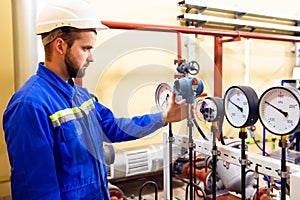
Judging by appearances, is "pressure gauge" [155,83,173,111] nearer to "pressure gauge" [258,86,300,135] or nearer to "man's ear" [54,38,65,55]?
"pressure gauge" [258,86,300,135]

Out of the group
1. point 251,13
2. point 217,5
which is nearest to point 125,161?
point 217,5

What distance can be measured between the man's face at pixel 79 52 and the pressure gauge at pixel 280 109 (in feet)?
2.41

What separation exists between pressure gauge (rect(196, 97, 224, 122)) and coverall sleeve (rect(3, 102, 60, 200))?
753 mm

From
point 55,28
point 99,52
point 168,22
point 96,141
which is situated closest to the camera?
point 55,28

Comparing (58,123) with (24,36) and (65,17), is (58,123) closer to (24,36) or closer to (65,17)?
(65,17)

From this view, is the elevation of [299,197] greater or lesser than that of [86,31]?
lesser

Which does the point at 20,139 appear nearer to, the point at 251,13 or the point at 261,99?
the point at 261,99

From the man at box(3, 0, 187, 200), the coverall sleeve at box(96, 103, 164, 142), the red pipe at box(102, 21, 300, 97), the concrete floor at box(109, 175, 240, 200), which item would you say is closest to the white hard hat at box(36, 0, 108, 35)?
the man at box(3, 0, 187, 200)

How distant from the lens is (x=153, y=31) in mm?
2199

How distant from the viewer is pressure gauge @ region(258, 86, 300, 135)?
1.13m

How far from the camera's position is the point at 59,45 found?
107cm

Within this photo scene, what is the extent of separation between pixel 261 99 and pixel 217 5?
1.92 metres

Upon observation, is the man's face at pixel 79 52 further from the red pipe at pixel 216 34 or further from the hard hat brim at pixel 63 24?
the red pipe at pixel 216 34

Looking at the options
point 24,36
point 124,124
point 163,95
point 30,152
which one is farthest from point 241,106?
point 24,36
